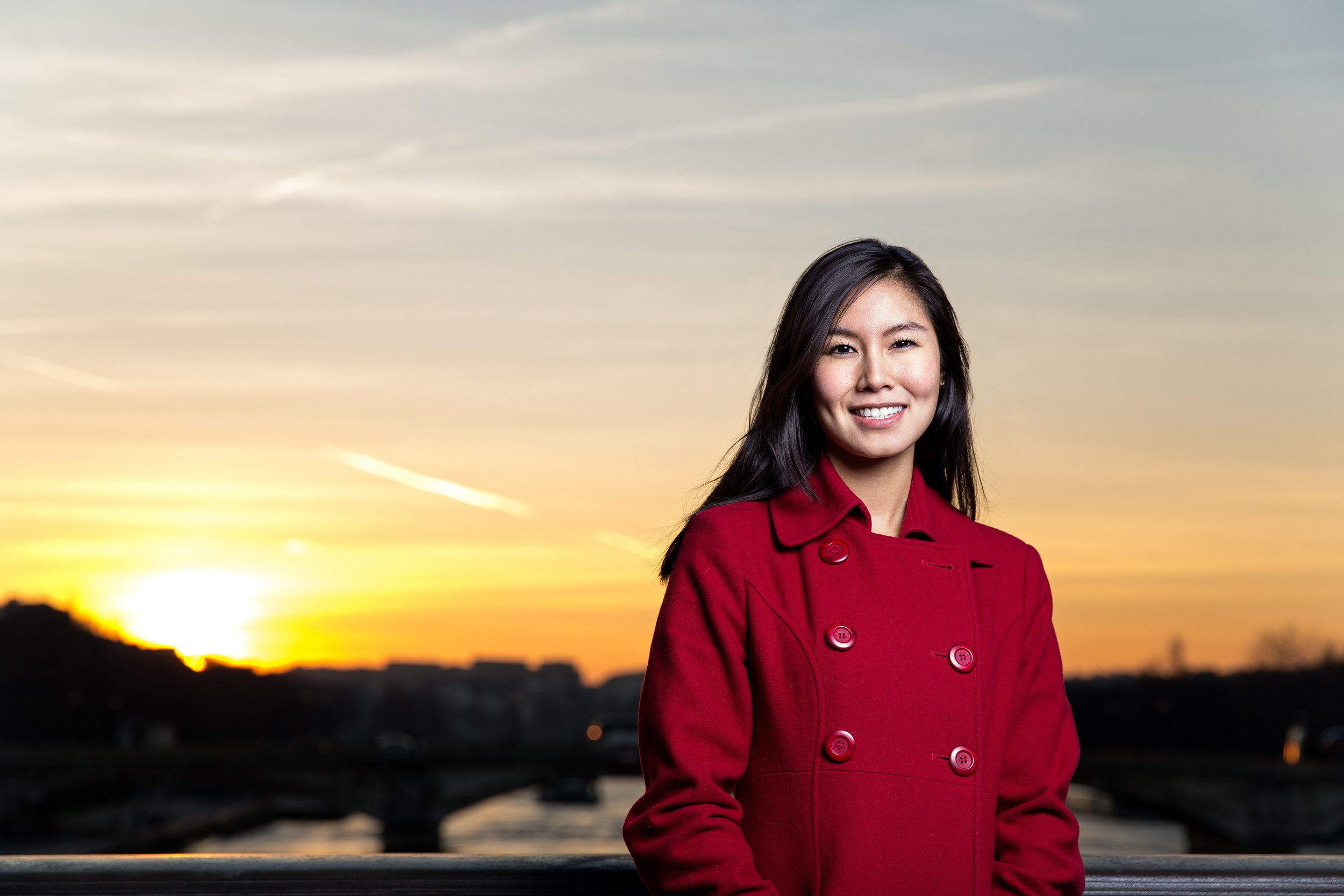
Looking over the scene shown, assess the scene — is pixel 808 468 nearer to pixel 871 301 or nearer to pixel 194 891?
pixel 871 301

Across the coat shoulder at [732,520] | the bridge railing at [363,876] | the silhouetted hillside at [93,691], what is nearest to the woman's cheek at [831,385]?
the coat shoulder at [732,520]

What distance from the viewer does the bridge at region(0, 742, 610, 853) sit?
5159cm

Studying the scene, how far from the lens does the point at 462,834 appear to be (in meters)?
84.9

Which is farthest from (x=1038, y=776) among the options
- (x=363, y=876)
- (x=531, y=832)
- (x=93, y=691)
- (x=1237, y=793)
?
(x=531, y=832)

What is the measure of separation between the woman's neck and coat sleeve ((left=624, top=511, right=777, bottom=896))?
0.80ft

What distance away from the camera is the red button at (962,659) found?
7.68ft

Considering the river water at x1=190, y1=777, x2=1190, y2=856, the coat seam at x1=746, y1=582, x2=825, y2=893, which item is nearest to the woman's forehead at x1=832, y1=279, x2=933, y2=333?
the coat seam at x1=746, y1=582, x2=825, y2=893

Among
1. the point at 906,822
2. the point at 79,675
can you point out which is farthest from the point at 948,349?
the point at 79,675

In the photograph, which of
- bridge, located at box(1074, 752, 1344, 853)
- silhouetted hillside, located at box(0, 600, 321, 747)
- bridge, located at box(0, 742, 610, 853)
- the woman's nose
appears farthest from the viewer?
silhouetted hillside, located at box(0, 600, 321, 747)

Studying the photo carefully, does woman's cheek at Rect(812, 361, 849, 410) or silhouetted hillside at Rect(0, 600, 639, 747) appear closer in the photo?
woman's cheek at Rect(812, 361, 849, 410)

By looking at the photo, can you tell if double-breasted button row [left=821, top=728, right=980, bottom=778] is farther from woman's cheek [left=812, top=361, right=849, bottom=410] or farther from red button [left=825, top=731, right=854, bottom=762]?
woman's cheek [left=812, top=361, right=849, bottom=410]

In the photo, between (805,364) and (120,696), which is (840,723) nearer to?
(805,364)

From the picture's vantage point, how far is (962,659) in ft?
7.70

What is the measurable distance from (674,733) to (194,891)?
114cm
